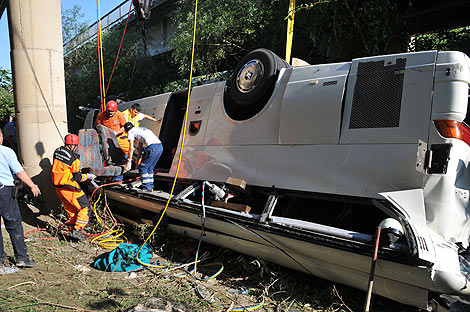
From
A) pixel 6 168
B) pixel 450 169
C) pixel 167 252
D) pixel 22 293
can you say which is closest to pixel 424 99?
pixel 450 169

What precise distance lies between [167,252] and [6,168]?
7.77ft

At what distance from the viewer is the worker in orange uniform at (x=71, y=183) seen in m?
5.09

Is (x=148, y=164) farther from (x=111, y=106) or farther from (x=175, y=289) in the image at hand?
(x=175, y=289)

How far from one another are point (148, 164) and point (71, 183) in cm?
128

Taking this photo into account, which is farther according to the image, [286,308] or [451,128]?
[286,308]

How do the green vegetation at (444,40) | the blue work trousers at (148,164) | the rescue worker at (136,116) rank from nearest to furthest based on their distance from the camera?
the blue work trousers at (148,164) → the rescue worker at (136,116) → the green vegetation at (444,40)

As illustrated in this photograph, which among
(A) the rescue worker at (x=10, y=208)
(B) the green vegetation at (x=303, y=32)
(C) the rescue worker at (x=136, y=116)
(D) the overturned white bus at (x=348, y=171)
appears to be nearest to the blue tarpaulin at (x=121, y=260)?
(D) the overturned white bus at (x=348, y=171)

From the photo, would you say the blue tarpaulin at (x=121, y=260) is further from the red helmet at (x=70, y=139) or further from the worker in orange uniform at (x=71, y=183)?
the red helmet at (x=70, y=139)

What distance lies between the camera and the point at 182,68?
420 inches

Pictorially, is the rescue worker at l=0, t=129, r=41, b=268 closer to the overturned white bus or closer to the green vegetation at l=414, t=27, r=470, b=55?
the overturned white bus

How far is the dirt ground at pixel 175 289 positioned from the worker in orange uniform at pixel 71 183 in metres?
0.82

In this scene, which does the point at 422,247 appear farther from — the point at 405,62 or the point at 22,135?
the point at 22,135

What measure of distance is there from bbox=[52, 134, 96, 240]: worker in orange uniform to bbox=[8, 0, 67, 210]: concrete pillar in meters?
1.55

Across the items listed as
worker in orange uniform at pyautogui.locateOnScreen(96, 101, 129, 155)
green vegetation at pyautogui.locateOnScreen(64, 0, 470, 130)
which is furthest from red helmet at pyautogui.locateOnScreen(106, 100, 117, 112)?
green vegetation at pyautogui.locateOnScreen(64, 0, 470, 130)
